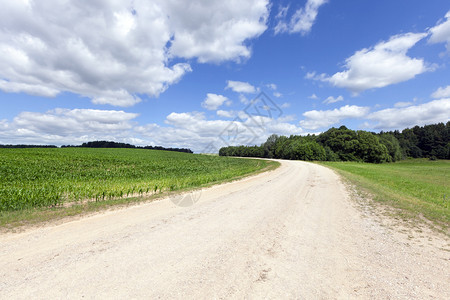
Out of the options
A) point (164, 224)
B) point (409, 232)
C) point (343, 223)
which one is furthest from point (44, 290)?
point (409, 232)

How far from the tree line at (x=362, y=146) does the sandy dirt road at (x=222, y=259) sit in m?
63.0

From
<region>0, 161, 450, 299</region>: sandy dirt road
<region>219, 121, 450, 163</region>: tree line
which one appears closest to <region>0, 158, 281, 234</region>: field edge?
<region>0, 161, 450, 299</region>: sandy dirt road

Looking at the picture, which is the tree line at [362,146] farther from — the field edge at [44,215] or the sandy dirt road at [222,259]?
the field edge at [44,215]

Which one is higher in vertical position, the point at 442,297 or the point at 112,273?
the point at 112,273

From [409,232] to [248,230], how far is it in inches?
183

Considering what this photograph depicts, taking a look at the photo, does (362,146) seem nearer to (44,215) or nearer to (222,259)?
(222,259)

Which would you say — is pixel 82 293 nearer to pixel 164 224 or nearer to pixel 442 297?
pixel 164 224

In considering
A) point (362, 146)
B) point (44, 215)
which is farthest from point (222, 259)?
point (362, 146)

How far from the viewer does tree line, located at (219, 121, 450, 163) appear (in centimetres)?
6419

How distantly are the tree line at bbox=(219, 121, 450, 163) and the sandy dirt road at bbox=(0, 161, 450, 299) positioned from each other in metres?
63.0

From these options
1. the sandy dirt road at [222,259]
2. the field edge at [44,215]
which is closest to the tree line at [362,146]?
the sandy dirt road at [222,259]

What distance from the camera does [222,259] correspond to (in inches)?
156

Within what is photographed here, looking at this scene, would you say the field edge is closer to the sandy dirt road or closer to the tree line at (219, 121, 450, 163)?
the sandy dirt road

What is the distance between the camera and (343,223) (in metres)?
6.32
